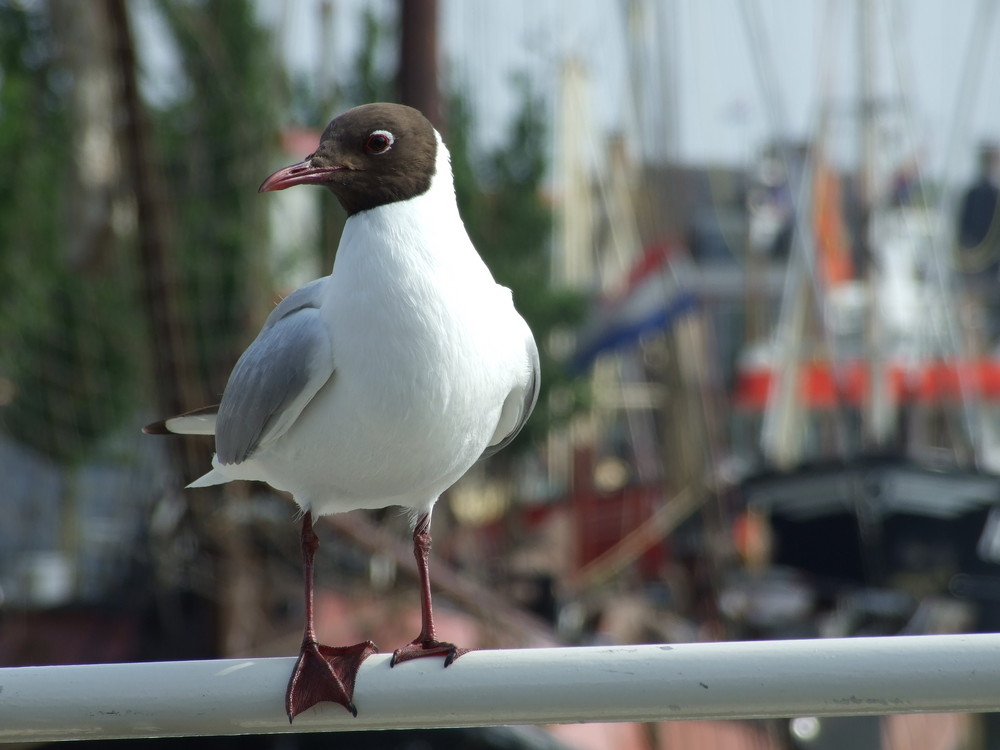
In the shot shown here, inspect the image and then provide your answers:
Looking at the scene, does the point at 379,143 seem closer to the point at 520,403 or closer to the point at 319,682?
the point at 520,403

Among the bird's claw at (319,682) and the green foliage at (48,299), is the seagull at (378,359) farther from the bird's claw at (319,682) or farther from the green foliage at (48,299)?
the green foliage at (48,299)

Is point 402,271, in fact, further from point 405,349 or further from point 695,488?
point 695,488

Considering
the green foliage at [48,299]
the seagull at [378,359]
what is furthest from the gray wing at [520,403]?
the green foliage at [48,299]

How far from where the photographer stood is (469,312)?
2.05 m

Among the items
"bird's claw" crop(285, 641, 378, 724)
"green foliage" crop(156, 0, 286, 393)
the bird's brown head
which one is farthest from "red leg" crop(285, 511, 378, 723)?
"green foliage" crop(156, 0, 286, 393)

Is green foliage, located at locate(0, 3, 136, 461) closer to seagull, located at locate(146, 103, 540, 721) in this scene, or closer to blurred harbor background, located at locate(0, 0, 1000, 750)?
blurred harbor background, located at locate(0, 0, 1000, 750)

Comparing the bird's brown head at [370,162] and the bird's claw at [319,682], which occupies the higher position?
the bird's brown head at [370,162]

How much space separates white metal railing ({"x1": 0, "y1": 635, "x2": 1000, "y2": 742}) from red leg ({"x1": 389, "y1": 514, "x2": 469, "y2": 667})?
0.09 meters

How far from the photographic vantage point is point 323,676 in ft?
6.36

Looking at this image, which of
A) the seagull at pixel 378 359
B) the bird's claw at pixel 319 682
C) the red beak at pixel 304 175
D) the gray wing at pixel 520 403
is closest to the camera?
the bird's claw at pixel 319 682

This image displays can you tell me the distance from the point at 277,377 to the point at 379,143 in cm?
40

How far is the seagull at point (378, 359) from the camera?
2.01m

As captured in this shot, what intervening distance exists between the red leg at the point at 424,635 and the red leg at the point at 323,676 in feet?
0.19

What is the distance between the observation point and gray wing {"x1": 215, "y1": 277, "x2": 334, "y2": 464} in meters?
2.08
